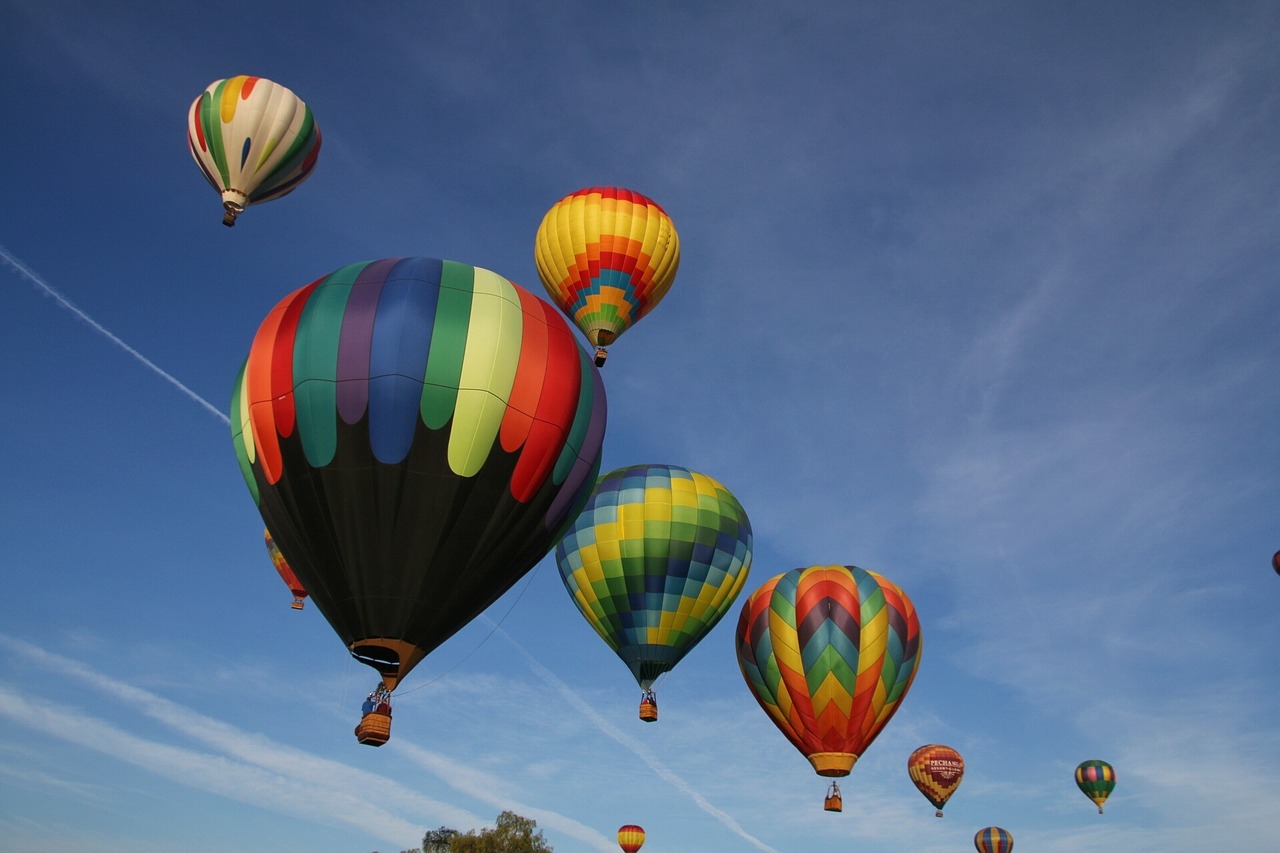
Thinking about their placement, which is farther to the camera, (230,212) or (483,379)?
(230,212)

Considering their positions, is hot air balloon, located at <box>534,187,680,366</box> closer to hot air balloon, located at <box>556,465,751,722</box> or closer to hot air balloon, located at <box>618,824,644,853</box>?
hot air balloon, located at <box>556,465,751,722</box>

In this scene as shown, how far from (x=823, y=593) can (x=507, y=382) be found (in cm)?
1217

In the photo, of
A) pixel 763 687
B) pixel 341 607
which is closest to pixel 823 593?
pixel 763 687

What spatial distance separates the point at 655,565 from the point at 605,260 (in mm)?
6665

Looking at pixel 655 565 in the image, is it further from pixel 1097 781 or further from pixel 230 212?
pixel 1097 781

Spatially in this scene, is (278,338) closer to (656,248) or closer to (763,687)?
(656,248)

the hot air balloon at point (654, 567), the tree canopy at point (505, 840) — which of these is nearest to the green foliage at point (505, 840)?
the tree canopy at point (505, 840)

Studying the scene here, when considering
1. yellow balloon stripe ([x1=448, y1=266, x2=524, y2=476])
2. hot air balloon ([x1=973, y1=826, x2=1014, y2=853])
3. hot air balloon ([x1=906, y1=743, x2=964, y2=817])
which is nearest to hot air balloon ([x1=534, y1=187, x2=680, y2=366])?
yellow balloon stripe ([x1=448, y1=266, x2=524, y2=476])

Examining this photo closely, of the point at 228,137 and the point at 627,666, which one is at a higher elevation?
the point at 228,137

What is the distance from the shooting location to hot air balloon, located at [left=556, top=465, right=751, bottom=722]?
22734 millimetres

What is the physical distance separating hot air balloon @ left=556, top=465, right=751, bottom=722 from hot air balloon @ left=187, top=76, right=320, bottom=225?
932cm

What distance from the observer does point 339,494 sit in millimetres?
12758

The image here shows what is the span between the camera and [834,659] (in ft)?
74.2

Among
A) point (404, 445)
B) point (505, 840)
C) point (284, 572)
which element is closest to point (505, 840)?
point (505, 840)
